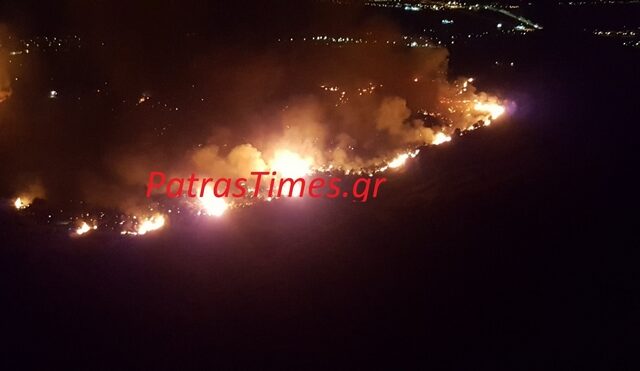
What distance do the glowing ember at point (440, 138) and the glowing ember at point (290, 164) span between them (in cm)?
248

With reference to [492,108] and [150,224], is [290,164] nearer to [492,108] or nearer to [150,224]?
[150,224]

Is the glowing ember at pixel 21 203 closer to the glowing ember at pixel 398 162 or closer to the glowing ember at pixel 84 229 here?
the glowing ember at pixel 84 229

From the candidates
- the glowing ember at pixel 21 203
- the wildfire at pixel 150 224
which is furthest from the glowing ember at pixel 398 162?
the glowing ember at pixel 21 203

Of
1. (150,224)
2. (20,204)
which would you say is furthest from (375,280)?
(20,204)

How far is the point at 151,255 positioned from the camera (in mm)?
7152

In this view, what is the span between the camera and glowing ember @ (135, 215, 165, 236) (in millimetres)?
7895

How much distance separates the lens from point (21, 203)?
30.2ft

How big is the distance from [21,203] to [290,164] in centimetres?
486

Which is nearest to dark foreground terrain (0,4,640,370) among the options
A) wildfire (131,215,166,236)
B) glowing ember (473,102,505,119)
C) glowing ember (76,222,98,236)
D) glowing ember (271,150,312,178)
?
glowing ember (76,222,98,236)

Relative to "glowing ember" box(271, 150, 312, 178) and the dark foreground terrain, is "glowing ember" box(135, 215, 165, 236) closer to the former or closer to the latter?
the dark foreground terrain

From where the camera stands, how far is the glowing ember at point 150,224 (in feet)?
25.9

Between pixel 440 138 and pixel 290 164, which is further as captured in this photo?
pixel 440 138

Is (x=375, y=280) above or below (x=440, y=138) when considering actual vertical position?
below

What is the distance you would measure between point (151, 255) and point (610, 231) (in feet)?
20.9
